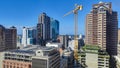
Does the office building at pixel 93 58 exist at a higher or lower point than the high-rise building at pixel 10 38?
lower

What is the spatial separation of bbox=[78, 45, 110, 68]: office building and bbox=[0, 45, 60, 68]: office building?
39.3 ft

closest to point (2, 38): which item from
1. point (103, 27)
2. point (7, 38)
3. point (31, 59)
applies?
point (7, 38)

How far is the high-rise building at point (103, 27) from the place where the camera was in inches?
3521

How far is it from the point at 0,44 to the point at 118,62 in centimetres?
6936

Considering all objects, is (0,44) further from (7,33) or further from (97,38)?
(97,38)

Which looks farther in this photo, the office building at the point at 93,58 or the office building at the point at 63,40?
the office building at the point at 63,40

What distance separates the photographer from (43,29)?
170250mm

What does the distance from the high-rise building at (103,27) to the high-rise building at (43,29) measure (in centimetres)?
7805

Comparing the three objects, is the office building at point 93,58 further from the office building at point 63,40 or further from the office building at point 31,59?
the office building at point 63,40

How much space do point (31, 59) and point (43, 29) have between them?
103583 millimetres

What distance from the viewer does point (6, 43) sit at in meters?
119

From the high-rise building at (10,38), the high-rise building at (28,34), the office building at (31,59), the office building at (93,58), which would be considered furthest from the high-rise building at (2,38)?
the high-rise building at (28,34)

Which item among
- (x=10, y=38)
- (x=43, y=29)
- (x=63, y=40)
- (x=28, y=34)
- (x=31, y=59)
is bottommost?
(x=31, y=59)

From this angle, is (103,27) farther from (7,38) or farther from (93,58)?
(7,38)
